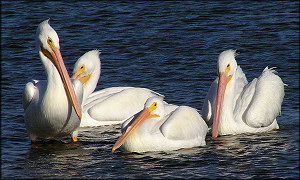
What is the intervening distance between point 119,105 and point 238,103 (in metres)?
1.50

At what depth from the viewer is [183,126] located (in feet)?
22.3

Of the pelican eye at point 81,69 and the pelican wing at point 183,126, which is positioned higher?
the pelican eye at point 81,69

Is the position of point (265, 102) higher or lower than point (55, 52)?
lower

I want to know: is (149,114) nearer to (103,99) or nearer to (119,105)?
(119,105)

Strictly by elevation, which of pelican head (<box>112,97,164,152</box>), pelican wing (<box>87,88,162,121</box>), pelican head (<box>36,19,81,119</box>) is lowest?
pelican wing (<box>87,88,162,121</box>)

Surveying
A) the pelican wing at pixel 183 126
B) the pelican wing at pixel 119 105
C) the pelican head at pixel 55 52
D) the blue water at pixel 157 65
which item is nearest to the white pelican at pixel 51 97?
the pelican head at pixel 55 52

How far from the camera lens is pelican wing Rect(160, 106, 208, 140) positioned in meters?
6.70

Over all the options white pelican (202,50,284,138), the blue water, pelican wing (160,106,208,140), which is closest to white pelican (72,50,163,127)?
the blue water

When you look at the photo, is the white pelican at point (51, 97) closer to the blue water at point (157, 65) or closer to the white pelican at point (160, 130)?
the blue water at point (157, 65)

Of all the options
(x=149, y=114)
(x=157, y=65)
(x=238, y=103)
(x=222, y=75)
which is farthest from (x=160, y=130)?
(x=157, y=65)

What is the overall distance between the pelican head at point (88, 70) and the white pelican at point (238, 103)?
1698 millimetres

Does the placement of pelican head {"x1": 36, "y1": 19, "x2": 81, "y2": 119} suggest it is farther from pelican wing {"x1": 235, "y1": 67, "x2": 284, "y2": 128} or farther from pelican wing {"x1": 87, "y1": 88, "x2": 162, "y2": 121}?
pelican wing {"x1": 235, "y1": 67, "x2": 284, "y2": 128}

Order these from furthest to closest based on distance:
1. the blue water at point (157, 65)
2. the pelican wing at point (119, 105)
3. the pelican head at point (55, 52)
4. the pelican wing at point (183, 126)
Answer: the pelican wing at point (119, 105), the pelican wing at point (183, 126), the pelican head at point (55, 52), the blue water at point (157, 65)

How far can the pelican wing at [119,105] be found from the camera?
8.02m
